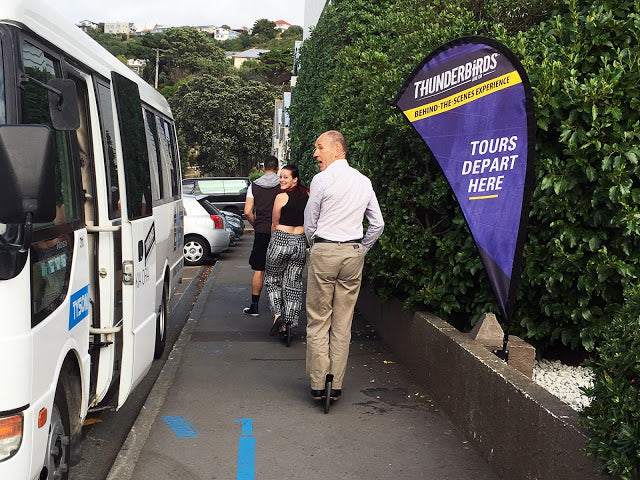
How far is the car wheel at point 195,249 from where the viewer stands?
17.6 meters

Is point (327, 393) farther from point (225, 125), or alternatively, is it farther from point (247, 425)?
point (225, 125)

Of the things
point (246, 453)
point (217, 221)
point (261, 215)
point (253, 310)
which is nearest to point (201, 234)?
point (217, 221)

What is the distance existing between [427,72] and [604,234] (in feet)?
6.56

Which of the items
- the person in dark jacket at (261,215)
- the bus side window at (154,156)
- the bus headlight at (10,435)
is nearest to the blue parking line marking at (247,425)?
the bus headlight at (10,435)

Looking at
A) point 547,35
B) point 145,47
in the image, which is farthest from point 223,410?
point 145,47

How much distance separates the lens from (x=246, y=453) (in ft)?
17.3

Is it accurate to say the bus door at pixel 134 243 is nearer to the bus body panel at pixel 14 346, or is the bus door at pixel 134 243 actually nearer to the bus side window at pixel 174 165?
the bus body panel at pixel 14 346

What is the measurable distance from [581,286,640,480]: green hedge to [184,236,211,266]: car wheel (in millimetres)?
14683

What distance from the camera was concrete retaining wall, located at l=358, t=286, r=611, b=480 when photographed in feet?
12.9

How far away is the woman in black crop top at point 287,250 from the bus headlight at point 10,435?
17.3 feet

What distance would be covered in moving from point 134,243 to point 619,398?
3563 mm

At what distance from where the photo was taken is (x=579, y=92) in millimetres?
5234

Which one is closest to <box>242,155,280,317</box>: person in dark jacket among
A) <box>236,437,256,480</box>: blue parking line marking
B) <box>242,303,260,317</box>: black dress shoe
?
<box>242,303,260,317</box>: black dress shoe

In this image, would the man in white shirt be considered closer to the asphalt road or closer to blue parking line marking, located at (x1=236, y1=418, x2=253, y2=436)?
blue parking line marking, located at (x1=236, y1=418, x2=253, y2=436)
